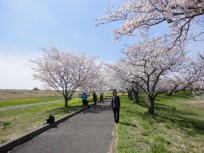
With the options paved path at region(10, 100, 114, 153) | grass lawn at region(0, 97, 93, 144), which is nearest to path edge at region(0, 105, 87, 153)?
paved path at region(10, 100, 114, 153)

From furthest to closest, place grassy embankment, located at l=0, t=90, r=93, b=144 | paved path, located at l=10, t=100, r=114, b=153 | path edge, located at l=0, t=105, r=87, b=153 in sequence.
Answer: grassy embankment, located at l=0, t=90, r=93, b=144, paved path, located at l=10, t=100, r=114, b=153, path edge, located at l=0, t=105, r=87, b=153

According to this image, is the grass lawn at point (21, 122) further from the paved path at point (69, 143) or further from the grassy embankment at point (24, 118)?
the paved path at point (69, 143)

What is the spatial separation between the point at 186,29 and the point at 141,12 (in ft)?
5.73

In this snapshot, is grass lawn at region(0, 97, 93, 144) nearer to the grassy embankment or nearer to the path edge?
the grassy embankment

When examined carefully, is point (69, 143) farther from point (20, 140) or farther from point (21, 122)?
point (21, 122)

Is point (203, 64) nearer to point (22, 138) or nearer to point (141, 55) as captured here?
point (141, 55)

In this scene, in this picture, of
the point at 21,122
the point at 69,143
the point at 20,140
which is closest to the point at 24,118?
the point at 21,122

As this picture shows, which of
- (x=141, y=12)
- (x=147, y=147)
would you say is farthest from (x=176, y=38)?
(x=147, y=147)

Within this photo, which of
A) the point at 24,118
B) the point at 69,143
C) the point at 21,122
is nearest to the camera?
the point at 69,143

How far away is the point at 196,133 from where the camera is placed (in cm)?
1848

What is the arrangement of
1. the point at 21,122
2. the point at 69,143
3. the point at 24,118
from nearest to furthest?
the point at 69,143 → the point at 21,122 → the point at 24,118

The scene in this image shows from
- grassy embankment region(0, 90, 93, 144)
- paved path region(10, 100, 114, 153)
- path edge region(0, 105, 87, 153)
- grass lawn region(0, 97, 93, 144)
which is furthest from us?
grassy embankment region(0, 90, 93, 144)

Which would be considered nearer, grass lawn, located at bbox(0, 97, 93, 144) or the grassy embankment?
grass lawn, located at bbox(0, 97, 93, 144)

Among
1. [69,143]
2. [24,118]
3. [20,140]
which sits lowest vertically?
[69,143]
